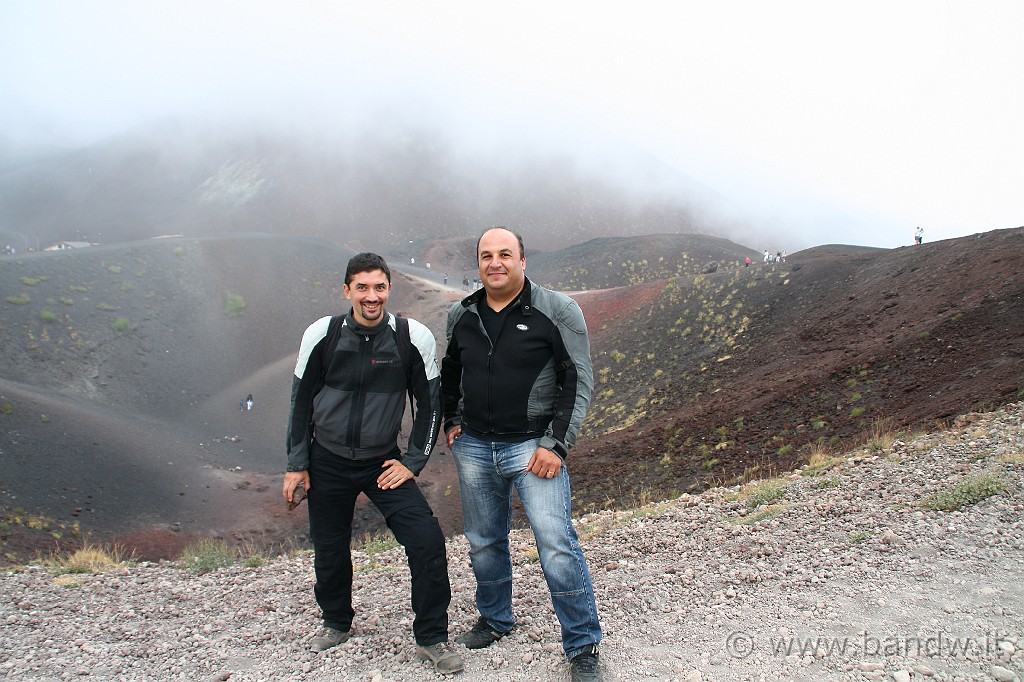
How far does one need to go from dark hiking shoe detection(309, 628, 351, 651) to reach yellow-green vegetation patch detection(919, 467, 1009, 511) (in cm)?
428

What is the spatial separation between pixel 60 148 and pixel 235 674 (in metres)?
122

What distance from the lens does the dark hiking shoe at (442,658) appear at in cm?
359

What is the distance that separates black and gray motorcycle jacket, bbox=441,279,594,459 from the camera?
3549 mm

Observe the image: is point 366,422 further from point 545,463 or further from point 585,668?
point 585,668

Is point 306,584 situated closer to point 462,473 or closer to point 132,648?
point 132,648

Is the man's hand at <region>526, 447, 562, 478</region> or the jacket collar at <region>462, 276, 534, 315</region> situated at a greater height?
the jacket collar at <region>462, 276, 534, 315</region>

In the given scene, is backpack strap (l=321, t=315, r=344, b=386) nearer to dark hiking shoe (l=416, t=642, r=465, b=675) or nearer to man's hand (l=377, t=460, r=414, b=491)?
man's hand (l=377, t=460, r=414, b=491)

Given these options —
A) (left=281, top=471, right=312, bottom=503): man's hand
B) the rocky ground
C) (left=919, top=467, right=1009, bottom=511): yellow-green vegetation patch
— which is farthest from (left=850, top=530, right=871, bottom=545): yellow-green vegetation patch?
(left=281, top=471, right=312, bottom=503): man's hand

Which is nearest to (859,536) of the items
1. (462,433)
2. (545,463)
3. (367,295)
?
(545,463)

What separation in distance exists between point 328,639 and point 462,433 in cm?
151

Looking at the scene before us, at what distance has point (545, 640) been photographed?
390 cm

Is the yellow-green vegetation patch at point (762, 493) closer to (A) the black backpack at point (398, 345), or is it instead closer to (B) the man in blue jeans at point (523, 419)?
(B) the man in blue jeans at point (523, 419)

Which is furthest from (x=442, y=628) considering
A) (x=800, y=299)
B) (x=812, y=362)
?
(x=800, y=299)

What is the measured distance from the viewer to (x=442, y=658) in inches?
142
